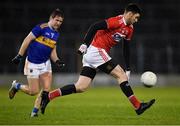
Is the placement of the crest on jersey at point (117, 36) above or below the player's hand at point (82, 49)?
above

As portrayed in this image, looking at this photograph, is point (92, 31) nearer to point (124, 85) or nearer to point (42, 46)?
point (124, 85)

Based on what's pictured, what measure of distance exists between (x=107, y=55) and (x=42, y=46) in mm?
1499

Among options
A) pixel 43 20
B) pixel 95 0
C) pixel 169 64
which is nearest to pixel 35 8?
pixel 43 20

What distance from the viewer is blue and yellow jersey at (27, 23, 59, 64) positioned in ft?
42.9

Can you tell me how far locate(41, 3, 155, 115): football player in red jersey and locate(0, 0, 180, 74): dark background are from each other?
1875cm

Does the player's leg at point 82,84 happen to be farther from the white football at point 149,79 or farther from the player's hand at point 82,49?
the white football at point 149,79

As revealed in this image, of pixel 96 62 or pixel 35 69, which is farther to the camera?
pixel 35 69

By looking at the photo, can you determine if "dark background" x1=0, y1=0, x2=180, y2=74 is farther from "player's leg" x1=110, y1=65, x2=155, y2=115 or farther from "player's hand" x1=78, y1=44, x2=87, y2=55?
"player's hand" x1=78, y1=44, x2=87, y2=55

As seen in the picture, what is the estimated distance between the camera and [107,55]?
1266 centimetres

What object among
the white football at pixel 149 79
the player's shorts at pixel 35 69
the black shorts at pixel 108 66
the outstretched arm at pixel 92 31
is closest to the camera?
the outstretched arm at pixel 92 31

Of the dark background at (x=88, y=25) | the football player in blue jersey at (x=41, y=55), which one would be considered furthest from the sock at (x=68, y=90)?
the dark background at (x=88, y=25)

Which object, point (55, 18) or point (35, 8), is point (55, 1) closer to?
point (35, 8)

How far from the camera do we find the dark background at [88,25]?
107 feet

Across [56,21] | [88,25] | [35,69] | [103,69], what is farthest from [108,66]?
[88,25]
